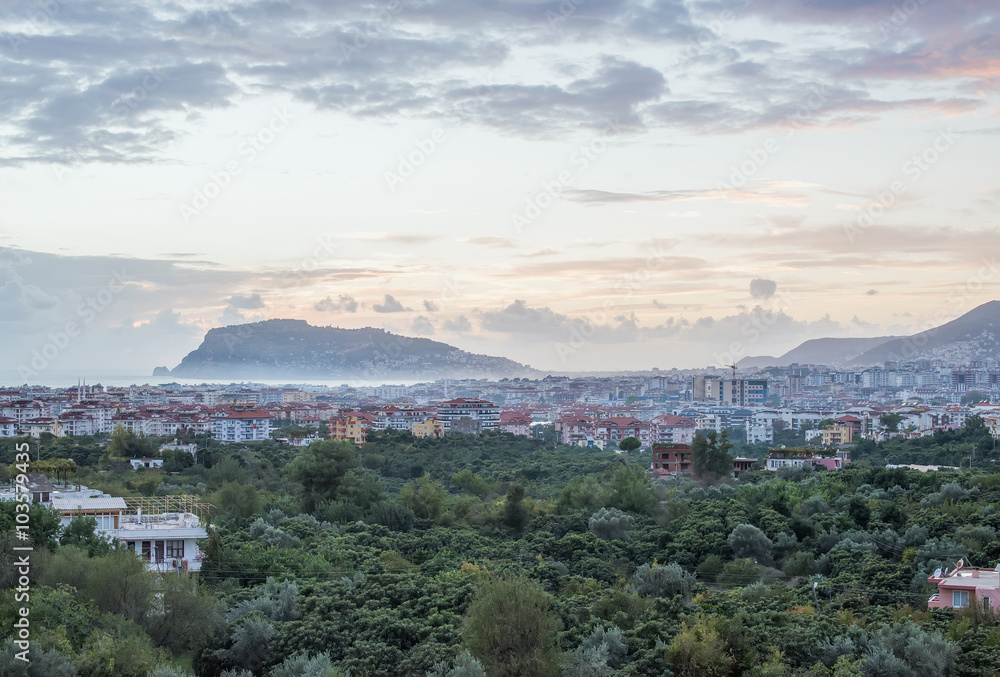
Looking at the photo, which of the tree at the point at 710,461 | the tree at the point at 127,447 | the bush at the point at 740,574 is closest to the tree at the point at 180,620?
the bush at the point at 740,574

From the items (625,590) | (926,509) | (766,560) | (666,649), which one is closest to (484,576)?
(625,590)

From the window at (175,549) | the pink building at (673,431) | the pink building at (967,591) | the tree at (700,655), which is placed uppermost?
the window at (175,549)

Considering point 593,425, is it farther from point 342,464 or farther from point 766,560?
point 766,560

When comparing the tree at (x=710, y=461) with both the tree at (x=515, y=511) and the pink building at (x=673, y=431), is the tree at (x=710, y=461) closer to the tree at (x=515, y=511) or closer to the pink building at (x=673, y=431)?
the tree at (x=515, y=511)

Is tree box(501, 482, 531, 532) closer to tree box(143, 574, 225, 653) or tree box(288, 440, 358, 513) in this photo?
tree box(288, 440, 358, 513)

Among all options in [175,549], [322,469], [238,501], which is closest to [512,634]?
[175,549]
